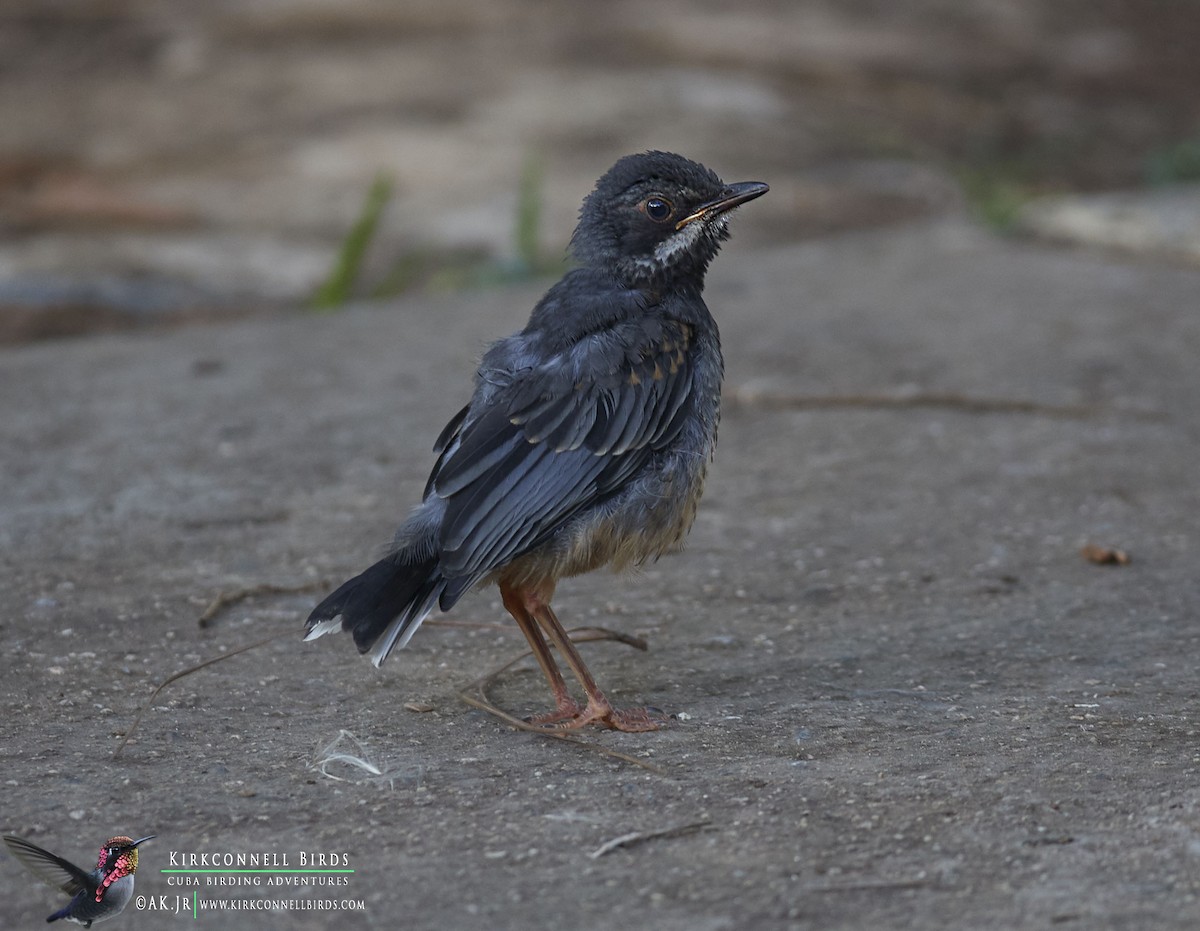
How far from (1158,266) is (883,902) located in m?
6.43

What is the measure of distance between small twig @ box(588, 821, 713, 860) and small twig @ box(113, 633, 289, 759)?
1.25 metres

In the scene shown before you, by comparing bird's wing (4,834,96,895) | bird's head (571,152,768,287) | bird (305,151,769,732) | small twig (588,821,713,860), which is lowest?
small twig (588,821,713,860)

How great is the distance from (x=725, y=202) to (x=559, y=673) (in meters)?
1.47

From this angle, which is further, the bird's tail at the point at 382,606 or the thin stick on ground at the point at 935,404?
the thin stick on ground at the point at 935,404

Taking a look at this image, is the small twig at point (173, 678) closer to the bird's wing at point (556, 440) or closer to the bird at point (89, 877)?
the bird at point (89, 877)

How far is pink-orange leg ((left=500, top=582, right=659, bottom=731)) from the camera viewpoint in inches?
156

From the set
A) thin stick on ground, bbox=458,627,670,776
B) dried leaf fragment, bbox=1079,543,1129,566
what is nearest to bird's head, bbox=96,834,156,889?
thin stick on ground, bbox=458,627,670,776

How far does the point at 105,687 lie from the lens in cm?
414

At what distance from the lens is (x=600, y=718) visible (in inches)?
156

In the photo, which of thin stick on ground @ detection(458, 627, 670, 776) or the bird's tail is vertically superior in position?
the bird's tail

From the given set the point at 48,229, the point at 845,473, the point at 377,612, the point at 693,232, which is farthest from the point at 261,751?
the point at 48,229

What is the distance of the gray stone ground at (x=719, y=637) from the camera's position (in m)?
3.12

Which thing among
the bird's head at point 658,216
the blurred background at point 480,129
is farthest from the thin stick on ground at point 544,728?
the blurred background at point 480,129

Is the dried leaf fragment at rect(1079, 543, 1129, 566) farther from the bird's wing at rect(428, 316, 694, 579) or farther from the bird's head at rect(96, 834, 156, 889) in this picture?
the bird's head at rect(96, 834, 156, 889)
